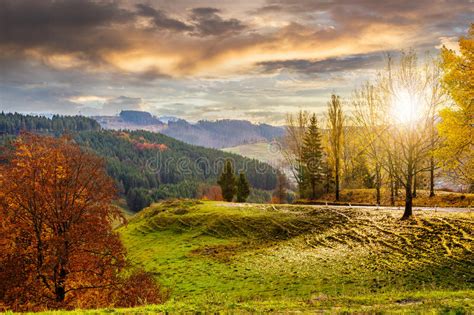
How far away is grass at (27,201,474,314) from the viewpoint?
15172 mm

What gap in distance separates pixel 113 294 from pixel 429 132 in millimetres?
37919

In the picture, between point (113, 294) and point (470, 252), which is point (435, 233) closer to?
point (470, 252)

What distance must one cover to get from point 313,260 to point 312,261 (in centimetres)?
29

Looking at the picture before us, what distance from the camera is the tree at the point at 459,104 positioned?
2484 centimetres

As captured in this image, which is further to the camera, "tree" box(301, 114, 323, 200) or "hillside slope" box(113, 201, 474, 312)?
"tree" box(301, 114, 323, 200)

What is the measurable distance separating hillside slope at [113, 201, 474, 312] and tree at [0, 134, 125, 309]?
263 inches

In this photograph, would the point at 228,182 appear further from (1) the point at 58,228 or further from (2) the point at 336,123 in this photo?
(1) the point at 58,228

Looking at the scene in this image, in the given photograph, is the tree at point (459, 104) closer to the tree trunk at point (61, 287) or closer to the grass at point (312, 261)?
the grass at point (312, 261)

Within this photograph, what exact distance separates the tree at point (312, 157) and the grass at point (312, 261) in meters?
18.7

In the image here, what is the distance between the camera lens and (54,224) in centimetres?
2130

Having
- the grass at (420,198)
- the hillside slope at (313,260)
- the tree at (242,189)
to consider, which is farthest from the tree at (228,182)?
the hillside slope at (313,260)

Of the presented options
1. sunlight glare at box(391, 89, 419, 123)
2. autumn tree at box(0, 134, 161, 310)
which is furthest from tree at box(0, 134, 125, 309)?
sunlight glare at box(391, 89, 419, 123)

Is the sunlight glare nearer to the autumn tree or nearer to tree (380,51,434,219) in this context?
tree (380,51,434,219)

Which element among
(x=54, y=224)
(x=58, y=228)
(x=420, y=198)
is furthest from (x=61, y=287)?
(x=420, y=198)
